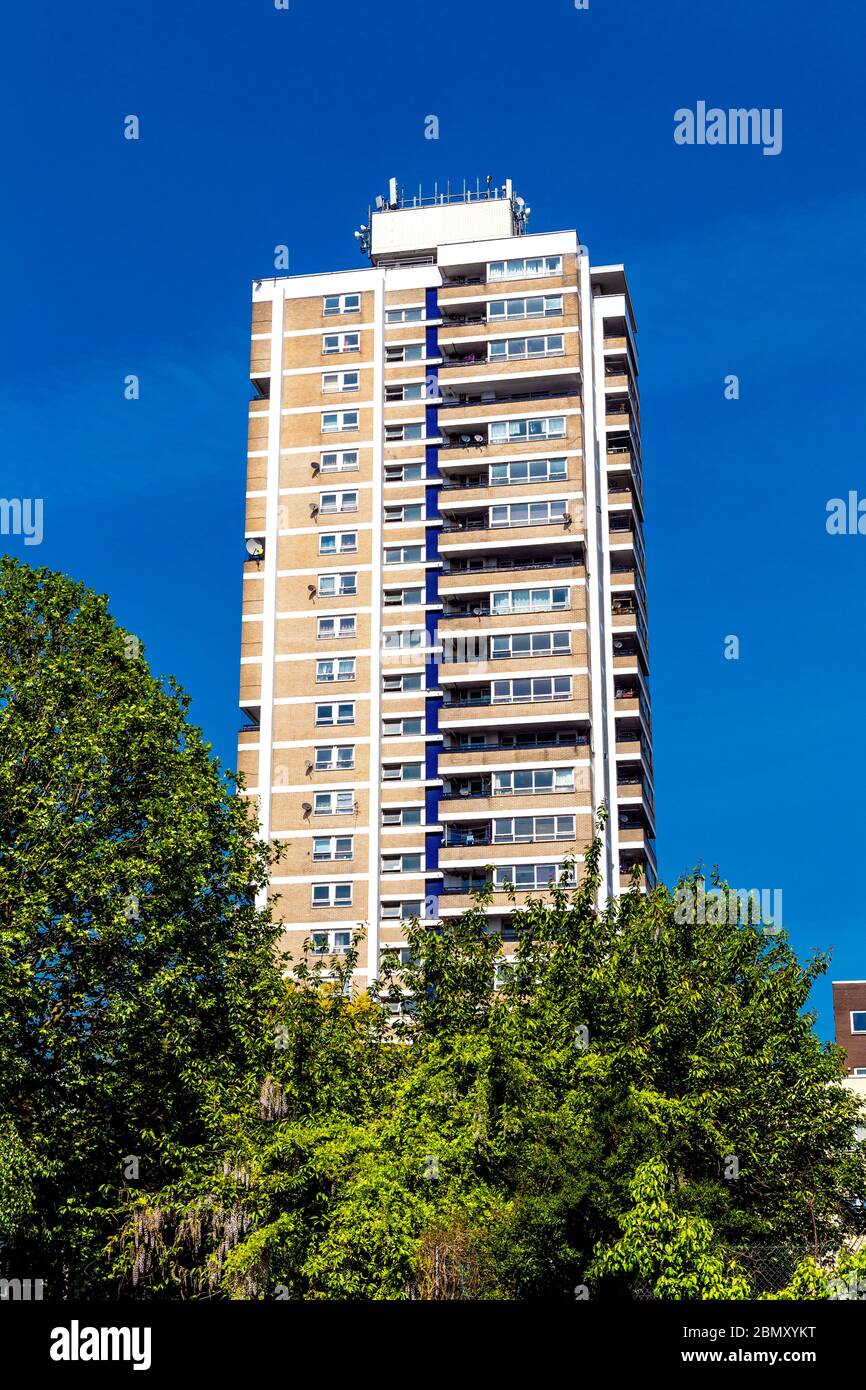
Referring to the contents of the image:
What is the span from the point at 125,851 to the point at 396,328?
169 feet

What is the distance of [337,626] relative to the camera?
83.2 m

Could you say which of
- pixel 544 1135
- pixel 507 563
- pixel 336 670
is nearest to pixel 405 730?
pixel 336 670

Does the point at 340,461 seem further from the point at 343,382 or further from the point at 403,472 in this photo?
the point at 343,382

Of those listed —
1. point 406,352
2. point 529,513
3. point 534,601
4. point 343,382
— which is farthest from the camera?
point 406,352

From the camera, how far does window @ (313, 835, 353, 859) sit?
261ft

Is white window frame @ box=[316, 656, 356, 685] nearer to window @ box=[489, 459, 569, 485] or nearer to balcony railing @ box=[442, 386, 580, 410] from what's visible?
window @ box=[489, 459, 569, 485]

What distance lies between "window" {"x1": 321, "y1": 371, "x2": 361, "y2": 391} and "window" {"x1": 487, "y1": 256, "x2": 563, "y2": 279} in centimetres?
846

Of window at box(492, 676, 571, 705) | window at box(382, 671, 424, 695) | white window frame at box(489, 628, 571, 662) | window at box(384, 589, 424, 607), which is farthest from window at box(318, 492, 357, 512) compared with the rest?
window at box(492, 676, 571, 705)

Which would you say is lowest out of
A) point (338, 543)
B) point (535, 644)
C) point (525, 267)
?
point (535, 644)

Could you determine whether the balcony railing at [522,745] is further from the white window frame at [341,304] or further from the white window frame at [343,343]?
the white window frame at [341,304]

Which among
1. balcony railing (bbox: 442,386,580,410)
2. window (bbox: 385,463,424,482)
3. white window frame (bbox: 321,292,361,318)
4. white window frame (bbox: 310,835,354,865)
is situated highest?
white window frame (bbox: 321,292,361,318)

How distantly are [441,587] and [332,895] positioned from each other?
15.6 m
